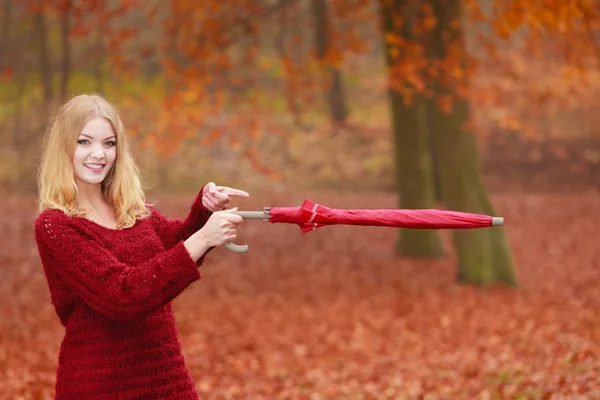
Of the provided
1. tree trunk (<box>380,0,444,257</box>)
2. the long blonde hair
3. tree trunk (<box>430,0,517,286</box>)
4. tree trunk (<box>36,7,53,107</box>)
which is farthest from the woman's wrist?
tree trunk (<box>36,7,53,107</box>)

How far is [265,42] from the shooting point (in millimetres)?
31859

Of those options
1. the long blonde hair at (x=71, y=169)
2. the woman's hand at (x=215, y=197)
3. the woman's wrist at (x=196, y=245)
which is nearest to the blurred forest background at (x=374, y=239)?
the long blonde hair at (x=71, y=169)

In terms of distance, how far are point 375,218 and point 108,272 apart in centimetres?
97

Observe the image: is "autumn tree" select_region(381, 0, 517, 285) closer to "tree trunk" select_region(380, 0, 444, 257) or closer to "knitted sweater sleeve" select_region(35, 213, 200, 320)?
"tree trunk" select_region(380, 0, 444, 257)

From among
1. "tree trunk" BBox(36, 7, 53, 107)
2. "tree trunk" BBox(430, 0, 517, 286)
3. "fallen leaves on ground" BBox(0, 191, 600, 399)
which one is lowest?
"fallen leaves on ground" BBox(0, 191, 600, 399)

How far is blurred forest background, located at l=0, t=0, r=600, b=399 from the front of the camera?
784 centimetres

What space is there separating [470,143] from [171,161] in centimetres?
1414

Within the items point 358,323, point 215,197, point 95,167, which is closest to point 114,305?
point 95,167

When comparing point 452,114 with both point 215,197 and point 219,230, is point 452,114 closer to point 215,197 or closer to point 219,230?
point 215,197

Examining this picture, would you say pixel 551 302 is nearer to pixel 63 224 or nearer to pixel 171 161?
pixel 63 224

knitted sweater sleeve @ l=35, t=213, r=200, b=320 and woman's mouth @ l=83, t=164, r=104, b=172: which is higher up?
woman's mouth @ l=83, t=164, r=104, b=172

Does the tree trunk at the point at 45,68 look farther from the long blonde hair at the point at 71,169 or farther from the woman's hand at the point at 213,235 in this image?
the woman's hand at the point at 213,235

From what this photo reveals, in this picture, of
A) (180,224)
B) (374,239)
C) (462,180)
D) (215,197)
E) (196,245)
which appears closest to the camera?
(196,245)

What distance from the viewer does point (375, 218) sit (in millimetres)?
3158
